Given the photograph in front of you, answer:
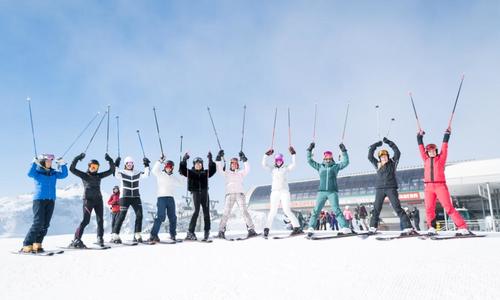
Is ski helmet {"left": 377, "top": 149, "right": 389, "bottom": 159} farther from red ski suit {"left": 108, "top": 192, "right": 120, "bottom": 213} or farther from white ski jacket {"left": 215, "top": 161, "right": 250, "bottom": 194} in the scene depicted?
red ski suit {"left": 108, "top": 192, "right": 120, "bottom": 213}

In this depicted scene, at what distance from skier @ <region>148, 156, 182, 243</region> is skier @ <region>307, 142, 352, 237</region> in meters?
3.03

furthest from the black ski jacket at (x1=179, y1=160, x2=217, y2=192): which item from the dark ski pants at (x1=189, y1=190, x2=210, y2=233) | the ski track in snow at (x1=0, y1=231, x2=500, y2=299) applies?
the ski track in snow at (x1=0, y1=231, x2=500, y2=299)

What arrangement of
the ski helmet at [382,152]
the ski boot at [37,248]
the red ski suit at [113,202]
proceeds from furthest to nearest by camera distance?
the red ski suit at [113,202]
the ski helmet at [382,152]
the ski boot at [37,248]

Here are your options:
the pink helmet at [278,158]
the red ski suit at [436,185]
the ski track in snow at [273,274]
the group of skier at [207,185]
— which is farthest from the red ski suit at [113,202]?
the red ski suit at [436,185]

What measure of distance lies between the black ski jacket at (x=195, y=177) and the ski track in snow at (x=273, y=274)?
2.90 metres

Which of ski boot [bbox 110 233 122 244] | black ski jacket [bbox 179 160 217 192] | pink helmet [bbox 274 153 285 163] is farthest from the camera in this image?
pink helmet [bbox 274 153 285 163]

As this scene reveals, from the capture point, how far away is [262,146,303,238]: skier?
7.69 metres

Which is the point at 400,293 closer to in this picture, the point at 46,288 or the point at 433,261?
the point at 433,261

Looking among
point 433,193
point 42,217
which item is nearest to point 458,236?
point 433,193

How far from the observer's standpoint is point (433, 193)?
6582 mm

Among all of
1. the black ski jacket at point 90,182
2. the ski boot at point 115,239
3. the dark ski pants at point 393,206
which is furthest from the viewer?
the ski boot at point 115,239

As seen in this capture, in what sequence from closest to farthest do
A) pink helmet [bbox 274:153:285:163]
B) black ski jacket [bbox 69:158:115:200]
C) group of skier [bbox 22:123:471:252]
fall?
group of skier [bbox 22:123:471:252] < black ski jacket [bbox 69:158:115:200] < pink helmet [bbox 274:153:285:163]

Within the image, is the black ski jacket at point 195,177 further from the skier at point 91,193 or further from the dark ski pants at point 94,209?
the dark ski pants at point 94,209

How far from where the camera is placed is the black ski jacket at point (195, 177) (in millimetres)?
7797
